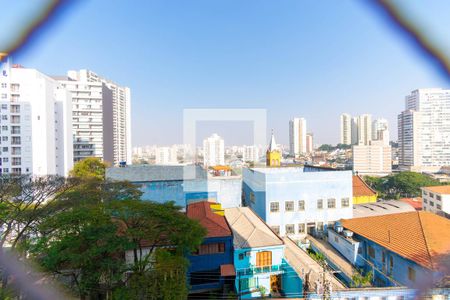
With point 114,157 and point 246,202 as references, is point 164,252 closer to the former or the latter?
point 246,202

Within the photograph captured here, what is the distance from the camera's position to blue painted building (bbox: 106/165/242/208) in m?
9.81

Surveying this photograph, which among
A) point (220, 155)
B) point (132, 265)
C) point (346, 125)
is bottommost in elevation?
point (132, 265)

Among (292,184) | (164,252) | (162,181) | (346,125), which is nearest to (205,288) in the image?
(164,252)

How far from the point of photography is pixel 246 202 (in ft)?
39.2

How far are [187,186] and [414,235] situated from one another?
7.41 m

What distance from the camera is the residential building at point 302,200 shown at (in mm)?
9188

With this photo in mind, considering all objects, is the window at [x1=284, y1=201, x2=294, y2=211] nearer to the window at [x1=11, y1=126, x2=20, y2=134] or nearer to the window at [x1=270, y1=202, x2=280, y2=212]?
the window at [x1=270, y1=202, x2=280, y2=212]

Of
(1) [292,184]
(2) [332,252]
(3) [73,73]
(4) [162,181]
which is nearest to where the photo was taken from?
(2) [332,252]

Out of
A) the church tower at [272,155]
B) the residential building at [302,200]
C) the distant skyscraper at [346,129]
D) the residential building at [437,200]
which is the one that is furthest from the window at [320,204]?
the distant skyscraper at [346,129]

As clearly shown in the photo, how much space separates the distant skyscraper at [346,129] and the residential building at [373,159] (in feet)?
53.8

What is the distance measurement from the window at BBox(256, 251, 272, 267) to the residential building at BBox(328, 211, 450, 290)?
2.50 meters

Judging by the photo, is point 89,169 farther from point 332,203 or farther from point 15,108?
point 332,203

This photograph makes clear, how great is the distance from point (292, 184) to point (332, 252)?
2.71m

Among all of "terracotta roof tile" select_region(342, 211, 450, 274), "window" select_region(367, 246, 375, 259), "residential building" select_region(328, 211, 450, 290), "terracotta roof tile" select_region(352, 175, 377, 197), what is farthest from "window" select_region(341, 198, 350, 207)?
"terracotta roof tile" select_region(352, 175, 377, 197)
